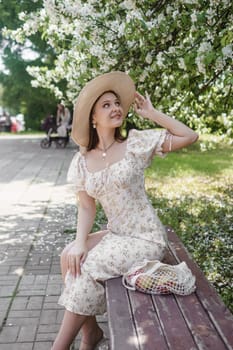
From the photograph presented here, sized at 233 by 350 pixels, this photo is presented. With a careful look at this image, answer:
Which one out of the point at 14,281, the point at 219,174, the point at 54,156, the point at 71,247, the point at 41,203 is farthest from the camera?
the point at 54,156

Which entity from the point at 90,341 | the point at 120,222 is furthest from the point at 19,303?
the point at 120,222

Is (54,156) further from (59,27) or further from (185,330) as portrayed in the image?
(185,330)

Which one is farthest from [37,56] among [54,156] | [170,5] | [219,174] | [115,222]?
[115,222]

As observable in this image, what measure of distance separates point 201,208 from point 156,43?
4.09 m

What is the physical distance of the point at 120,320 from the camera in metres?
2.65

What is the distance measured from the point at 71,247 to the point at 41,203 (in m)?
5.90

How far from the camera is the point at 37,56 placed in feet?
80.0

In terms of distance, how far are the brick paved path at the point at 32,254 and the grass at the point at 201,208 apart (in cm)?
81

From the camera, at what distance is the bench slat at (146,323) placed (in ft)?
7.86

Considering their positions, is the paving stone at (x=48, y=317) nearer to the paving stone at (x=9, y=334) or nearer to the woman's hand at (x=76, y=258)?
the paving stone at (x=9, y=334)

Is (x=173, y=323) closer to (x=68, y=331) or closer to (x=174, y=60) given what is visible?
(x=68, y=331)

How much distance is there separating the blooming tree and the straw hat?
60 centimetres

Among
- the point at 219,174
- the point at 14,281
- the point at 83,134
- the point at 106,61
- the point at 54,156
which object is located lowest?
the point at 54,156

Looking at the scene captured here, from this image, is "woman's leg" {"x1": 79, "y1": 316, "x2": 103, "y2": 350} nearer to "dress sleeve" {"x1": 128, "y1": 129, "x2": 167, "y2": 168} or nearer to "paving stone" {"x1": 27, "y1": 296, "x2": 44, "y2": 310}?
"paving stone" {"x1": 27, "y1": 296, "x2": 44, "y2": 310}
